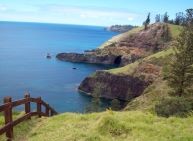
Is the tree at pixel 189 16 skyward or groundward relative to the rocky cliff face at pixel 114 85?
skyward

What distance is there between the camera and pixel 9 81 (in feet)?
383

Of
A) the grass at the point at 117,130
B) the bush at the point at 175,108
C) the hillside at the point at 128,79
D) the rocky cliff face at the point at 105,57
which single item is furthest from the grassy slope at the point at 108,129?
the rocky cliff face at the point at 105,57

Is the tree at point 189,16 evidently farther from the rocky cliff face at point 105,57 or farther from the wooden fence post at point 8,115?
the rocky cliff face at point 105,57

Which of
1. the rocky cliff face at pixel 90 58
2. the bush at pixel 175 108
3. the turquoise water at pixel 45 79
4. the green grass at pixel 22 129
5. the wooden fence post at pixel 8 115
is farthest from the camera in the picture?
the rocky cliff face at pixel 90 58

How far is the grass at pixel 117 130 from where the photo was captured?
14195 mm

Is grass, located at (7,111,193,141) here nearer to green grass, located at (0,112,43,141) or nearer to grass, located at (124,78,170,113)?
green grass, located at (0,112,43,141)

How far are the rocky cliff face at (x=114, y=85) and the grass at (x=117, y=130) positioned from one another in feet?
290

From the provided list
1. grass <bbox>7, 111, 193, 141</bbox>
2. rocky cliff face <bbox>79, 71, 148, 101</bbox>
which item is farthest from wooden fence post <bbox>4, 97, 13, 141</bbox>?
rocky cliff face <bbox>79, 71, 148, 101</bbox>

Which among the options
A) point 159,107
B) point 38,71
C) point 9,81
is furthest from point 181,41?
point 38,71

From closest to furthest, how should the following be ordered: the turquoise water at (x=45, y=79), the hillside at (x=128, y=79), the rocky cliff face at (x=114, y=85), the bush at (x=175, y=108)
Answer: the bush at (x=175, y=108) < the turquoise water at (x=45, y=79) < the hillside at (x=128, y=79) < the rocky cliff face at (x=114, y=85)

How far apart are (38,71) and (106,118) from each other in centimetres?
12864

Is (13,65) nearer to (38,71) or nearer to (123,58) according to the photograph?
(38,71)

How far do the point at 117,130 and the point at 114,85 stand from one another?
315 feet

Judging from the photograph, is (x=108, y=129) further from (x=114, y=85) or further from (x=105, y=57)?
(x=105, y=57)
